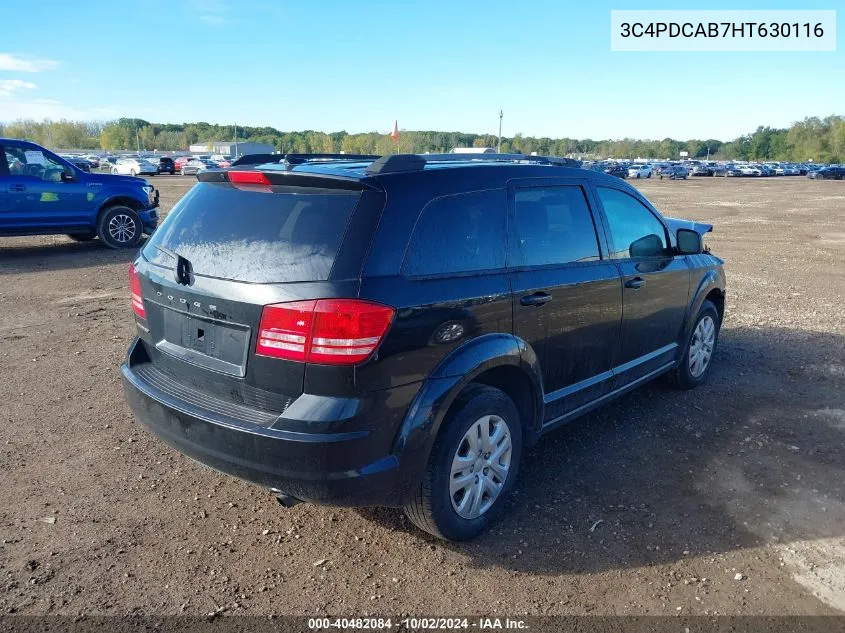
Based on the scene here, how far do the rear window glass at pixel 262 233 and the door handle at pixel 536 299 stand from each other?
109cm

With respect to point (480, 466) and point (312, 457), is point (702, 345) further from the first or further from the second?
point (312, 457)

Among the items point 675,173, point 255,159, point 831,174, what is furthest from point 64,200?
point 831,174

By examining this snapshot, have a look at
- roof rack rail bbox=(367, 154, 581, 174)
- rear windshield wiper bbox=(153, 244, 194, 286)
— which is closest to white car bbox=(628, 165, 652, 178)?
roof rack rail bbox=(367, 154, 581, 174)

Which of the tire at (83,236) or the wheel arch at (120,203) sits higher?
the wheel arch at (120,203)

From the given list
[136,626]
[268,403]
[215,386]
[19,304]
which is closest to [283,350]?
[268,403]

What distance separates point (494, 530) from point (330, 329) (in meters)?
1.53

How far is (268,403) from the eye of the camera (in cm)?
291

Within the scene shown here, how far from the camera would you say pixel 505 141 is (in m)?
136

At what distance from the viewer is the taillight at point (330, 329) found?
8.95 feet

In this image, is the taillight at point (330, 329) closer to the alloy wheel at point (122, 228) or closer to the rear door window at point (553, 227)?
the rear door window at point (553, 227)

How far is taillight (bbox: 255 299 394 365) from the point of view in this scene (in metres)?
2.73

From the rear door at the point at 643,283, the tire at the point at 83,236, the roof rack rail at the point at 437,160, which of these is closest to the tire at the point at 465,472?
the roof rack rail at the point at 437,160

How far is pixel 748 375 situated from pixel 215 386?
4863 millimetres

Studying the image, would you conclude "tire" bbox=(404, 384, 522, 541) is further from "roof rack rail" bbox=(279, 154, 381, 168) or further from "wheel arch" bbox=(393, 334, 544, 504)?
"roof rack rail" bbox=(279, 154, 381, 168)
